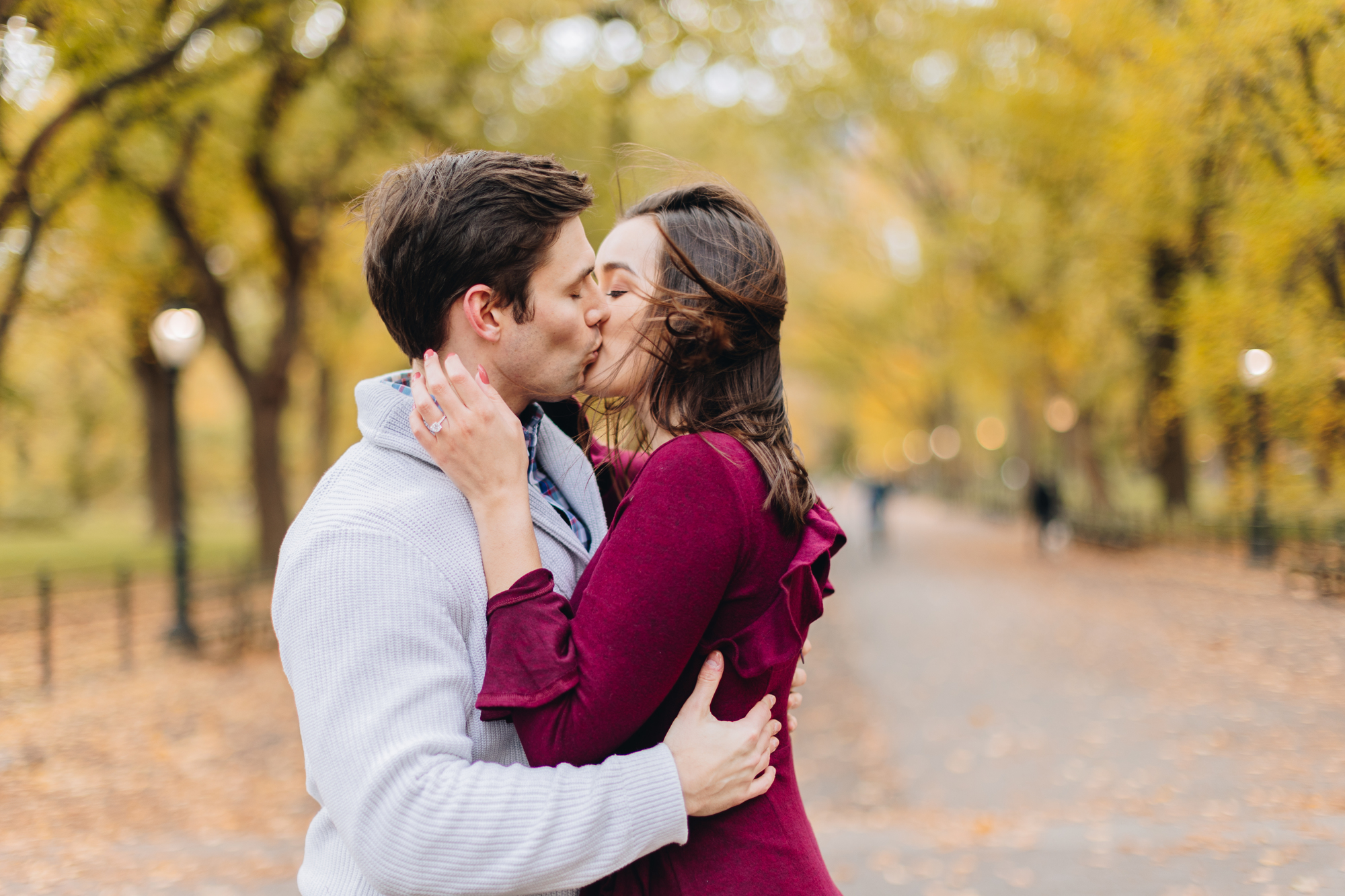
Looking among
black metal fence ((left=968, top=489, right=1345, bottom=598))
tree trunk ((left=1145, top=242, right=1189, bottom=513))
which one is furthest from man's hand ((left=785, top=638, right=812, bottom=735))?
tree trunk ((left=1145, top=242, right=1189, bottom=513))

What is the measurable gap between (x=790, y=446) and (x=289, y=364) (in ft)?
43.2

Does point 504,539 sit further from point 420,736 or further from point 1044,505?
point 1044,505

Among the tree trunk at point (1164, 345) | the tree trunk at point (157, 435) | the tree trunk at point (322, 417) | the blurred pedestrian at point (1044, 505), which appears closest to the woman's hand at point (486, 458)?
the tree trunk at point (1164, 345)

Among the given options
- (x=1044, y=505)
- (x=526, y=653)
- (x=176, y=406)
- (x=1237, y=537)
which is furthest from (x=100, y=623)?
(x=1044, y=505)

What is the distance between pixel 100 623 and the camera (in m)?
11.8

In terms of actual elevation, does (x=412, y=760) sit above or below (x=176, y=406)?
below

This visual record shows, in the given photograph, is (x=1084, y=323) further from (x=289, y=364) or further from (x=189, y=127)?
(x=189, y=127)

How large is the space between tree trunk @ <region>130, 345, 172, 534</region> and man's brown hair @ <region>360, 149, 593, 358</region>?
72.5 feet

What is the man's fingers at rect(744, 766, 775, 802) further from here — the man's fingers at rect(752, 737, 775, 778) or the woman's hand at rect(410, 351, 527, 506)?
the woman's hand at rect(410, 351, 527, 506)

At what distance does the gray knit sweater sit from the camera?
138 centimetres

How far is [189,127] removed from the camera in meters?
11.1

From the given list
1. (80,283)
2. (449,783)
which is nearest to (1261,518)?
(449,783)

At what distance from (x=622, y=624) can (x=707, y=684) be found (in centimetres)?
23

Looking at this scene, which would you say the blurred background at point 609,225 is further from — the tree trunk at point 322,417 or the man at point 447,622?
the man at point 447,622
